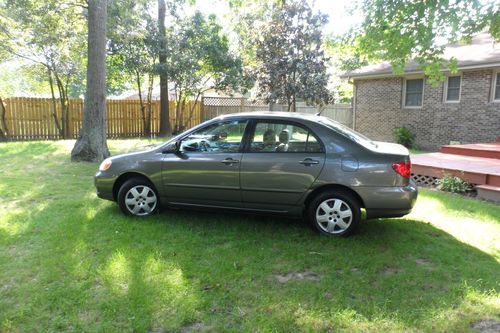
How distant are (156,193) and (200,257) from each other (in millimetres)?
1574

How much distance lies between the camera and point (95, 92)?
9.90m

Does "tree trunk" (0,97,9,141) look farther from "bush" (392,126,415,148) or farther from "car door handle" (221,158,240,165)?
"bush" (392,126,415,148)

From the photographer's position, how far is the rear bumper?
15.5ft

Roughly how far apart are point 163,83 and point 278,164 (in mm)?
14131

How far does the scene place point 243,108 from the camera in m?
→ 22.5

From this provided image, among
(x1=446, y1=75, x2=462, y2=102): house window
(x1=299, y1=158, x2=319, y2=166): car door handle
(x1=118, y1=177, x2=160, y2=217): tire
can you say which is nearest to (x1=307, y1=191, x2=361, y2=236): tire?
(x1=299, y1=158, x2=319, y2=166): car door handle

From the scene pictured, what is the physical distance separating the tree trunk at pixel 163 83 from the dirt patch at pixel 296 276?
14.3 metres

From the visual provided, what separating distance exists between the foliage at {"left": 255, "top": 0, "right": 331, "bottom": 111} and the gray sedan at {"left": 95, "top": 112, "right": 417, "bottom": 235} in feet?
40.2

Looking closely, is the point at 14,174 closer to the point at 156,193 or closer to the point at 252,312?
the point at 156,193

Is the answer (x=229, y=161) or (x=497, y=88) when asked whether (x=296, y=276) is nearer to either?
(x=229, y=161)

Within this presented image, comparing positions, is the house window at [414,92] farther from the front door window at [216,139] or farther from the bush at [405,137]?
the front door window at [216,139]

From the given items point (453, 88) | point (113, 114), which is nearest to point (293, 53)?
point (453, 88)

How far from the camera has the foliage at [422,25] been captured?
6.99 m

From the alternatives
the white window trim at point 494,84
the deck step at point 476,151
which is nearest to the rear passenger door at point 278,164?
the deck step at point 476,151
